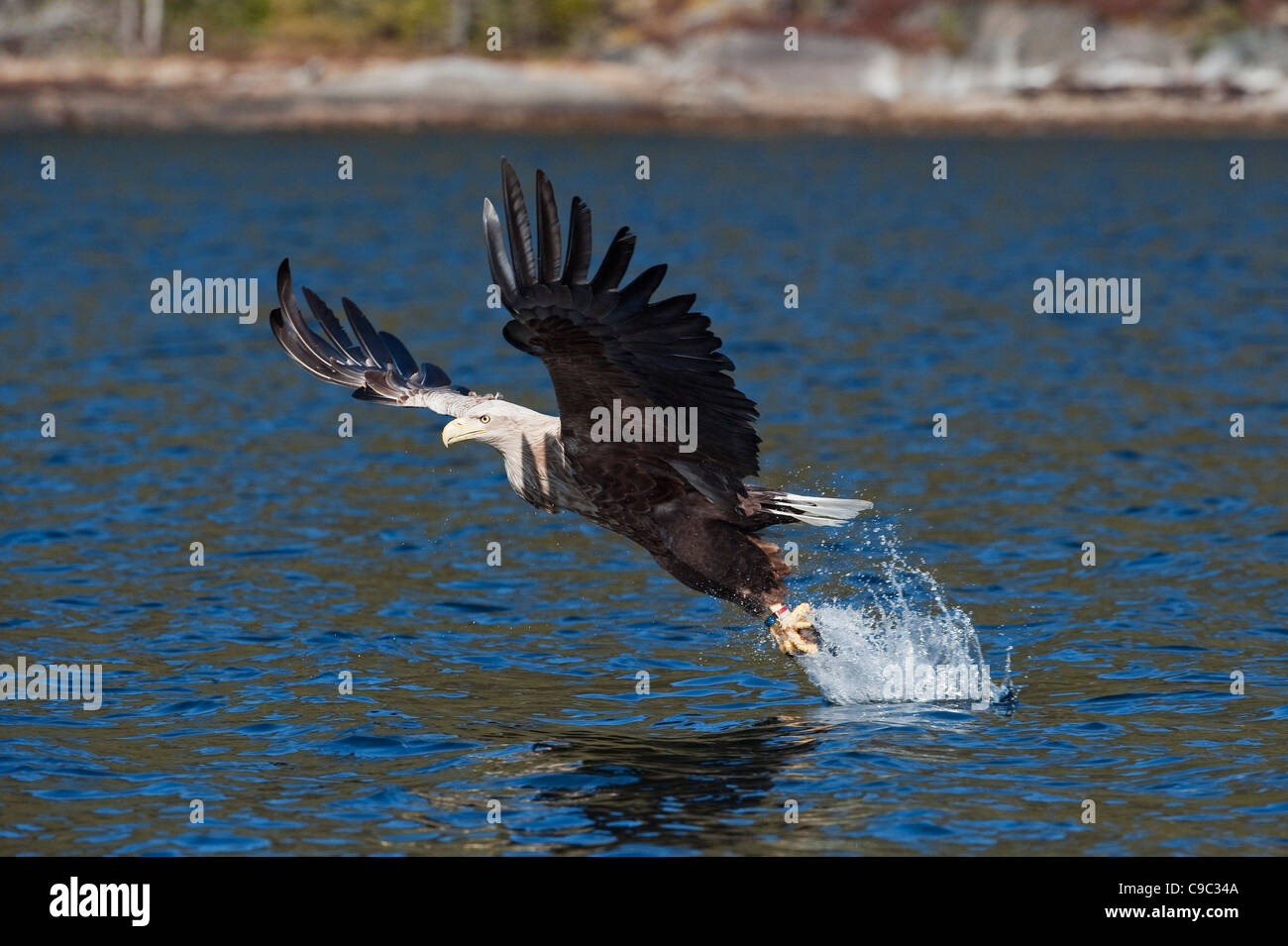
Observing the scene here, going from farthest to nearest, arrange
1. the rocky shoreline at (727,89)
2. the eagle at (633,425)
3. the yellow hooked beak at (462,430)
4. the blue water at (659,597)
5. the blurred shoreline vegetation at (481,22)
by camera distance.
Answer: the blurred shoreline vegetation at (481,22) → the rocky shoreline at (727,89) → the yellow hooked beak at (462,430) → the blue water at (659,597) → the eagle at (633,425)

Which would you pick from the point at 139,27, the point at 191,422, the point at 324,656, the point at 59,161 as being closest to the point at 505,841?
the point at 324,656

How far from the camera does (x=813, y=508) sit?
9.85 metres

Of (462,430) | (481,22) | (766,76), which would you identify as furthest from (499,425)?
(481,22)

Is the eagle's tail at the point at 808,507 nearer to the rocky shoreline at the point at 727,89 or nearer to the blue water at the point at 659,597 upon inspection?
the blue water at the point at 659,597

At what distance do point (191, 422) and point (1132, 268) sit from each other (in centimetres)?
1678

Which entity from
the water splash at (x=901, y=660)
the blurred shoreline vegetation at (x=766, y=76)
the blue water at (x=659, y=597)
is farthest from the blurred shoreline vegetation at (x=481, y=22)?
the water splash at (x=901, y=660)

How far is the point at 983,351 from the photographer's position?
21.5 metres

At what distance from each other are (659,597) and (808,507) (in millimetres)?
2972

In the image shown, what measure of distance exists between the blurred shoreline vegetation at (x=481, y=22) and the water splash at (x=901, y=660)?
57316 mm

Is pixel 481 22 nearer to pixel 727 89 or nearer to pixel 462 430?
pixel 727 89

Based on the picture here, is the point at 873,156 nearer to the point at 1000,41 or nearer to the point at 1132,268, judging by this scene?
the point at 1000,41

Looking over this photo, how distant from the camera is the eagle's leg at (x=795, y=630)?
32.3 feet

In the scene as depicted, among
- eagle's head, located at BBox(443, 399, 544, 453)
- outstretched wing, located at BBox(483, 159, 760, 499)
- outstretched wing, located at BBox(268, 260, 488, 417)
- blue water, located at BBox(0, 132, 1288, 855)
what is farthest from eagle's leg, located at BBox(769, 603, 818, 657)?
outstretched wing, located at BBox(268, 260, 488, 417)

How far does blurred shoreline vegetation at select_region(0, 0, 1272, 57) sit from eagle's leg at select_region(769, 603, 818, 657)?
58.8m
